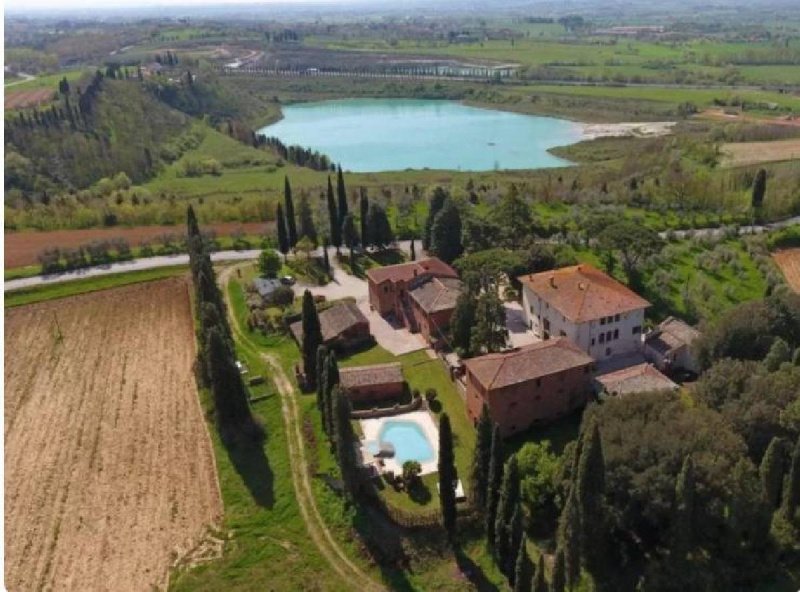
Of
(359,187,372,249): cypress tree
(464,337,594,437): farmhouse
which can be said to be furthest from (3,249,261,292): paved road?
(464,337,594,437): farmhouse

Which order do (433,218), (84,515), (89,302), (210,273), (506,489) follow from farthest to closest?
(433,218) < (89,302) < (210,273) < (84,515) < (506,489)

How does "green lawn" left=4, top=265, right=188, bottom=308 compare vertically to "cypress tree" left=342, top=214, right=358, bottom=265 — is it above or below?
below

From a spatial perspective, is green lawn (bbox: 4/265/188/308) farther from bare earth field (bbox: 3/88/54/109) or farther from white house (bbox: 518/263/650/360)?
bare earth field (bbox: 3/88/54/109)

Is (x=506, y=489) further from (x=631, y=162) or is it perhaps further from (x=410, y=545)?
(x=631, y=162)

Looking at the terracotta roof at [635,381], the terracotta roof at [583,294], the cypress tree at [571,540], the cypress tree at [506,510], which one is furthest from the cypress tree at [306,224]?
the cypress tree at [571,540]

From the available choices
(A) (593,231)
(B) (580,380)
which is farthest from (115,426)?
(A) (593,231)

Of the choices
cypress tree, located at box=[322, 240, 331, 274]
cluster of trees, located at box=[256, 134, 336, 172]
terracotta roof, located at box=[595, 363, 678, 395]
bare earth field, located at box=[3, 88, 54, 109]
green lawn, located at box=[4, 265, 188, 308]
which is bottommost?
cluster of trees, located at box=[256, 134, 336, 172]

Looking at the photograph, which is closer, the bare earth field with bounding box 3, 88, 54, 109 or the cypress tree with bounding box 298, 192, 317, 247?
A: the cypress tree with bounding box 298, 192, 317, 247

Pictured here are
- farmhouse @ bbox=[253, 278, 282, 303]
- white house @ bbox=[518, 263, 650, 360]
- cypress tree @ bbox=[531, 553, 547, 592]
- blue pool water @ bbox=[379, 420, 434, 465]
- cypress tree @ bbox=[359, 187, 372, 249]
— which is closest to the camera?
cypress tree @ bbox=[531, 553, 547, 592]

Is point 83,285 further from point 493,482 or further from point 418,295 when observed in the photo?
point 493,482
